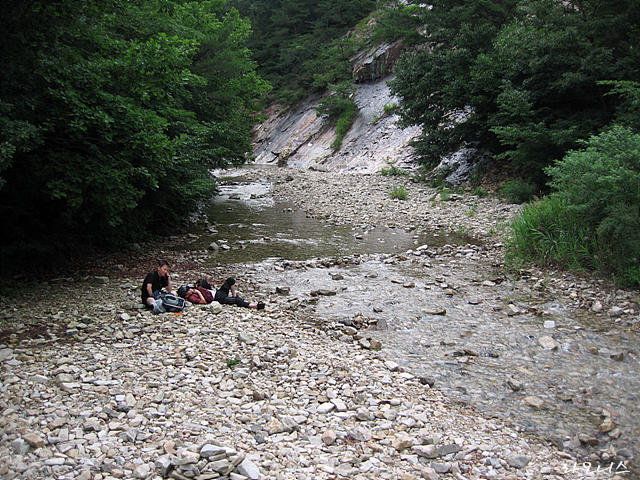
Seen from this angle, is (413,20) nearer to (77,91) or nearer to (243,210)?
(243,210)

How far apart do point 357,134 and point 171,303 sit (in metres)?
27.9

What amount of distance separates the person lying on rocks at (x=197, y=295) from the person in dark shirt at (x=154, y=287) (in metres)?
0.30

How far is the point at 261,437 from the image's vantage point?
389 centimetres

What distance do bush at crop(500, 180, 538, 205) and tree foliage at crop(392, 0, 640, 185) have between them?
646mm

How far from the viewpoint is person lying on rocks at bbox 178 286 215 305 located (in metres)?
7.34

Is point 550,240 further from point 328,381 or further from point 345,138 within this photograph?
point 345,138

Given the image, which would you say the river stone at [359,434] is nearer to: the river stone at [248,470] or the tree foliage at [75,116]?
the river stone at [248,470]

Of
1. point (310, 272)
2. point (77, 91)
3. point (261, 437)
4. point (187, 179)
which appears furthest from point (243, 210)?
point (261, 437)

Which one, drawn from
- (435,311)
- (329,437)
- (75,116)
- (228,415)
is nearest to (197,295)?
(75,116)

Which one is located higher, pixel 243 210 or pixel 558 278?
pixel 243 210

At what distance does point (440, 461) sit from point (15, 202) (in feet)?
25.5

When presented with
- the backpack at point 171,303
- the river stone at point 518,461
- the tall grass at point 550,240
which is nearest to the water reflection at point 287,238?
the tall grass at point 550,240

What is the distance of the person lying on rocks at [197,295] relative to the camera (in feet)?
→ 24.1

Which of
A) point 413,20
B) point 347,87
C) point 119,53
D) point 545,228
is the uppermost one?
point 413,20
